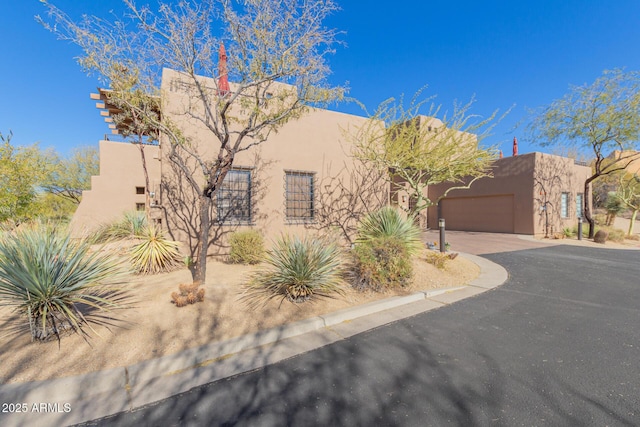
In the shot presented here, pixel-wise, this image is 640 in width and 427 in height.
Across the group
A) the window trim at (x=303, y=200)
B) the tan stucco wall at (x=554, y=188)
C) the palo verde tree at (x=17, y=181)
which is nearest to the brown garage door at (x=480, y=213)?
the tan stucco wall at (x=554, y=188)

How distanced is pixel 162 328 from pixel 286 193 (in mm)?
6029

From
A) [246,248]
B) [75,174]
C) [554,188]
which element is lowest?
[246,248]

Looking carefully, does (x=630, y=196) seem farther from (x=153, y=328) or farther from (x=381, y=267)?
(x=153, y=328)

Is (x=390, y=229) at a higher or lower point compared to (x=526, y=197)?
lower

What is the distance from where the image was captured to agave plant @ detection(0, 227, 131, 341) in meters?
3.07

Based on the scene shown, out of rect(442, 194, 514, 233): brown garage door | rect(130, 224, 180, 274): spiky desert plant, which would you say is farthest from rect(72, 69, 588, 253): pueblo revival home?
rect(130, 224, 180, 274): spiky desert plant

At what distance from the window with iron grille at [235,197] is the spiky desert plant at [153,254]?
1.72m

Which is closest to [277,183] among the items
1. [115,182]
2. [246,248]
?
[246,248]

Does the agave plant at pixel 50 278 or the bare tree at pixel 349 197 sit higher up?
the bare tree at pixel 349 197

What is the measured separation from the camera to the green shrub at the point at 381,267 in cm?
A: 528

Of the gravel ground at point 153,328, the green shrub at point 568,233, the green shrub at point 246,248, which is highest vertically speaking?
the green shrub at point 246,248

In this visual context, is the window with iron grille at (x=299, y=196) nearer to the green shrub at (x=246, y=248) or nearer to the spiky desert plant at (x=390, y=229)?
the green shrub at (x=246, y=248)

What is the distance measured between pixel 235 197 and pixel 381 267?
200 inches

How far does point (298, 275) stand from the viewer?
15.3ft
